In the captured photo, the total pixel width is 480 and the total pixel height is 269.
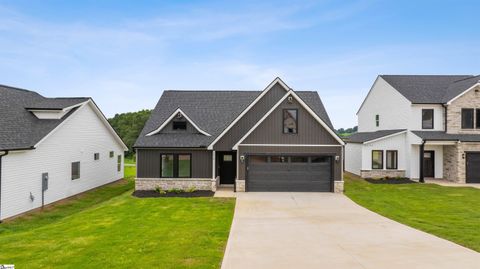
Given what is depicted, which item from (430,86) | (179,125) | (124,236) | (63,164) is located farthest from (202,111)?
(430,86)

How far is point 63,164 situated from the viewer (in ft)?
54.9

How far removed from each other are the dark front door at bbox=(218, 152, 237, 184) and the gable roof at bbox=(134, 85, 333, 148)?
2.04 meters

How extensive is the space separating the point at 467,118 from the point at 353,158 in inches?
358

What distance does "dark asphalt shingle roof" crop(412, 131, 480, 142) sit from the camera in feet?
70.3

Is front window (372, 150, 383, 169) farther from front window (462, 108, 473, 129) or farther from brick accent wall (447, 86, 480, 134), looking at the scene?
front window (462, 108, 473, 129)

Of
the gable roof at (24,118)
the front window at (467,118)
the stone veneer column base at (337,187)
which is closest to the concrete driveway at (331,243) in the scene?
the stone veneer column base at (337,187)

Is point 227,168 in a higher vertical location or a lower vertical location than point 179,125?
lower

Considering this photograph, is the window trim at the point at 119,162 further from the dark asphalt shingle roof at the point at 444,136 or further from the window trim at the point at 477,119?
the window trim at the point at 477,119

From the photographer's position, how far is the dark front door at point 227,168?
67.6 ft

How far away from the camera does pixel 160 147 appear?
59.9ft

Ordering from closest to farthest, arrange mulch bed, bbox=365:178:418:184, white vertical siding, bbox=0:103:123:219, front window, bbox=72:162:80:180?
white vertical siding, bbox=0:103:123:219, front window, bbox=72:162:80:180, mulch bed, bbox=365:178:418:184

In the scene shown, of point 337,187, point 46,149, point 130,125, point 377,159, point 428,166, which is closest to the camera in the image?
point 46,149

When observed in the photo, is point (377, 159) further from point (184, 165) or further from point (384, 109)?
point (184, 165)

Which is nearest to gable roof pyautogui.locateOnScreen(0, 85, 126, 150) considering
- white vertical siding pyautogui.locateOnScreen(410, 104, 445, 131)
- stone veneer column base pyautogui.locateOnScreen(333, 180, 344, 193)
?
stone veneer column base pyautogui.locateOnScreen(333, 180, 344, 193)
